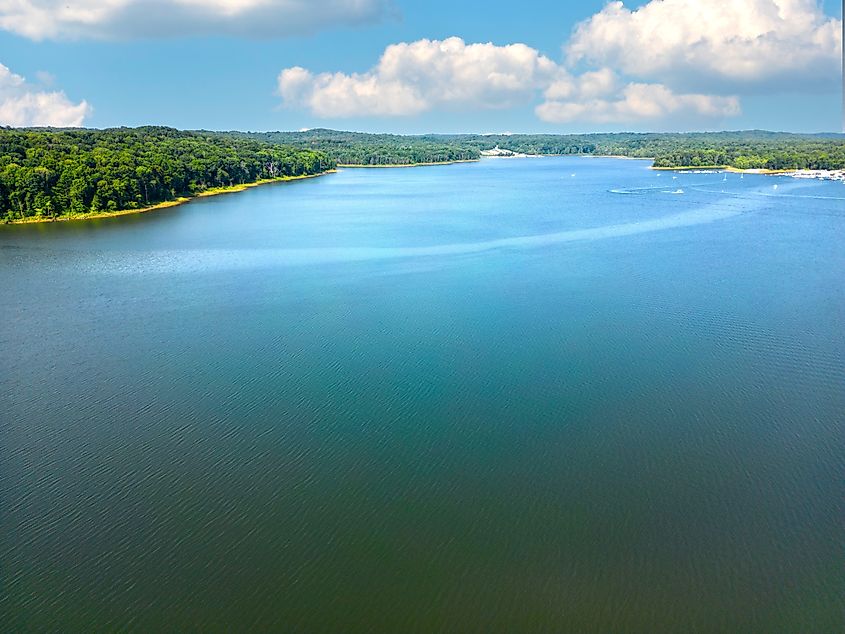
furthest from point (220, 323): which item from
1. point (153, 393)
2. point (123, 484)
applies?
point (123, 484)

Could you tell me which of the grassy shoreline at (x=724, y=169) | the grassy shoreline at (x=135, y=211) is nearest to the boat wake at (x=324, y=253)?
the grassy shoreline at (x=135, y=211)

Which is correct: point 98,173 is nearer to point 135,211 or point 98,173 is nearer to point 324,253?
point 135,211

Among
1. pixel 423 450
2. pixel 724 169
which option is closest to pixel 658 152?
pixel 724 169

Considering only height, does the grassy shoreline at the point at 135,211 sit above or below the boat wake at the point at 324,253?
above

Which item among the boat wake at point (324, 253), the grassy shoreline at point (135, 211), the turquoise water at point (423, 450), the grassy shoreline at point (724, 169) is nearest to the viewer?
the turquoise water at point (423, 450)

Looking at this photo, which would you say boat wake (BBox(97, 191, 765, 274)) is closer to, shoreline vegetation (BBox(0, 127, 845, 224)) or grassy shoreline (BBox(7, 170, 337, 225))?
grassy shoreline (BBox(7, 170, 337, 225))

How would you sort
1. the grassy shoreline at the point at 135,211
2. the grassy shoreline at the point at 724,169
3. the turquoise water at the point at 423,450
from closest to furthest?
the turquoise water at the point at 423,450 < the grassy shoreline at the point at 135,211 < the grassy shoreline at the point at 724,169

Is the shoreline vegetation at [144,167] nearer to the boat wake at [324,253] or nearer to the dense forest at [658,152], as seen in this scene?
the dense forest at [658,152]
